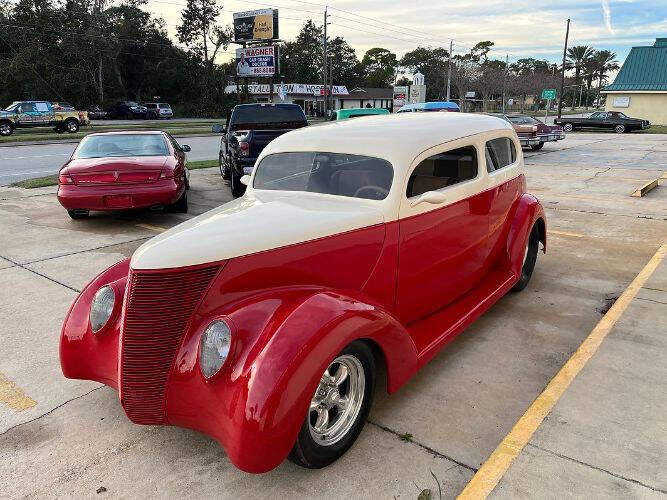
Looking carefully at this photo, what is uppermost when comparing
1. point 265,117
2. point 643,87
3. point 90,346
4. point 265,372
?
point 643,87

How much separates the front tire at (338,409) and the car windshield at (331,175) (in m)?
1.14

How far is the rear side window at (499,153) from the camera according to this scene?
4.46 meters

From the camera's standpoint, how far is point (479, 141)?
4.30 meters

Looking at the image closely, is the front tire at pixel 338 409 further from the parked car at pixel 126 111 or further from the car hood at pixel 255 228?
the parked car at pixel 126 111

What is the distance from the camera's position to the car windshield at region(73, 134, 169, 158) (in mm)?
8031

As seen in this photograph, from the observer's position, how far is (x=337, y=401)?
2.79 meters

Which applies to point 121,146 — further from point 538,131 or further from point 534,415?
point 538,131

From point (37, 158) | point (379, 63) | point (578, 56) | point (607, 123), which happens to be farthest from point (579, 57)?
point (37, 158)

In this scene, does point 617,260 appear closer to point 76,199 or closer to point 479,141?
point 479,141

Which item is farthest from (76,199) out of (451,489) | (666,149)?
(666,149)

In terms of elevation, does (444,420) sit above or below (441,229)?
below


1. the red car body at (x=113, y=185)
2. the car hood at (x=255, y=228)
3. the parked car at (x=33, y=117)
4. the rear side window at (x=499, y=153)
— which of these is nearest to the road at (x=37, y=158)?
the red car body at (x=113, y=185)

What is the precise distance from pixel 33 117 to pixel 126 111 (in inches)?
874

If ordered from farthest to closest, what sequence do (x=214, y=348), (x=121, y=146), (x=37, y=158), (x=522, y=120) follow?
(x=522, y=120) < (x=37, y=158) < (x=121, y=146) < (x=214, y=348)
